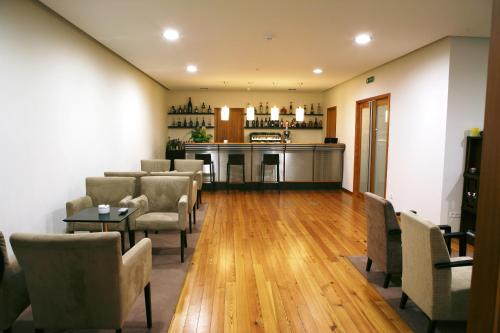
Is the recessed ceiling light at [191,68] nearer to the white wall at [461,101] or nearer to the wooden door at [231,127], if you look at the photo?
the wooden door at [231,127]

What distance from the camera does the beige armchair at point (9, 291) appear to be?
193 centimetres

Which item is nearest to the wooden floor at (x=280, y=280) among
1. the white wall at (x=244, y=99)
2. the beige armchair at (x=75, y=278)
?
the beige armchair at (x=75, y=278)

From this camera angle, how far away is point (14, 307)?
78.2 inches

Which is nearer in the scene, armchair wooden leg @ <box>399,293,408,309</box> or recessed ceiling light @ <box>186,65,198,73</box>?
armchair wooden leg @ <box>399,293,408,309</box>

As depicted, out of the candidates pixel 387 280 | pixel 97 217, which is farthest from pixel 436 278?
pixel 97 217

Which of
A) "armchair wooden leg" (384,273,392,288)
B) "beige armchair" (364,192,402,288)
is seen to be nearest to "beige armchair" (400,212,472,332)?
"beige armchair" (364,192,402,288)

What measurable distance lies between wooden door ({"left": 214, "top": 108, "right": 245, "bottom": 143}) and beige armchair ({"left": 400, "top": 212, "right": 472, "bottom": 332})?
8102 millimetres

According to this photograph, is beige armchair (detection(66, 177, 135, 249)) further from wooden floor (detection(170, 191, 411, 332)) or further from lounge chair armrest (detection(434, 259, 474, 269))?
lounge chair armrest (detection(434, 259, 474, 269))

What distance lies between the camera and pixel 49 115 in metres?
3.65

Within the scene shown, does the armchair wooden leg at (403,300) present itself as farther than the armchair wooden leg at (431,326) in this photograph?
Yes

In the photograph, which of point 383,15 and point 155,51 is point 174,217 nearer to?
point 155,51

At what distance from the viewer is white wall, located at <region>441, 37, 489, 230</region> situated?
4.38m

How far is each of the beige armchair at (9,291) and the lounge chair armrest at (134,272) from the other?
67 cm

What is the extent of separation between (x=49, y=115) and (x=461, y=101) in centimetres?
527
